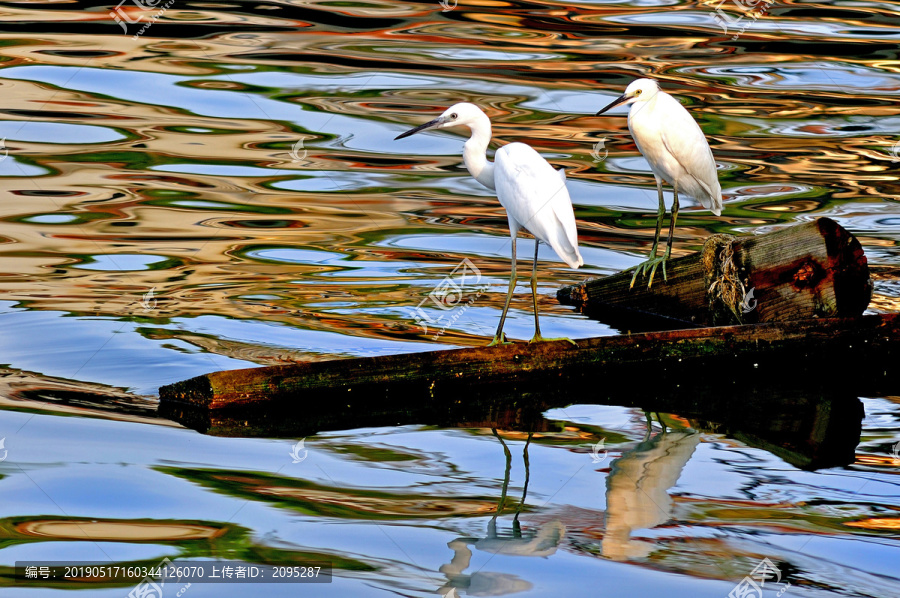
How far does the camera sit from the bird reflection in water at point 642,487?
4.89 m

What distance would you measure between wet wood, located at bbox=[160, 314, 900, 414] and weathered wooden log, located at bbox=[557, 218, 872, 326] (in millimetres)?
321

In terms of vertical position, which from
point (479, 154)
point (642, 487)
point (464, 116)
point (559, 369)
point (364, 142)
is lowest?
point (642, 487)

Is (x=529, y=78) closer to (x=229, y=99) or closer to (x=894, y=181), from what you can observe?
(x=229, y=99)

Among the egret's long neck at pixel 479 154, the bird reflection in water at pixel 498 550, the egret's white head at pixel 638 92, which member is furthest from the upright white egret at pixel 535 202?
the bird reflection in water at pixel 498 550

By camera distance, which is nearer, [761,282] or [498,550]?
[498,550]

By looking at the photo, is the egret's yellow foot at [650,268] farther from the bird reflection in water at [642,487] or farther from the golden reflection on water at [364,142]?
the bird reflection in water at [642,487]

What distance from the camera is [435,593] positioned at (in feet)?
14.5

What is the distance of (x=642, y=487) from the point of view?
18.2 ft

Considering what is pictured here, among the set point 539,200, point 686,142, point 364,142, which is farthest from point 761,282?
point 364,142

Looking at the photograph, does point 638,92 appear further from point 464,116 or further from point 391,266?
point 391,266

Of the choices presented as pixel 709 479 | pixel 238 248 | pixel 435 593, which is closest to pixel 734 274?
pixel 709 479

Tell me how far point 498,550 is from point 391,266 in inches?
213

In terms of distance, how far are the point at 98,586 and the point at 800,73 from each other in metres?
15.9

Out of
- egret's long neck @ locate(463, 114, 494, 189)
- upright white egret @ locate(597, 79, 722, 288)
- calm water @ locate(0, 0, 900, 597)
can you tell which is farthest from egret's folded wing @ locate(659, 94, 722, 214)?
egret's long neck @ locate(463, 114, 494, 189)
